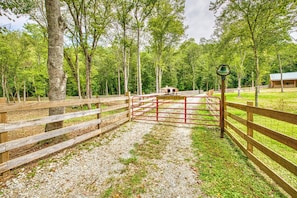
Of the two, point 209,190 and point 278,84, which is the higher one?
point 278,84

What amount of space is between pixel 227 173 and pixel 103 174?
2.31m

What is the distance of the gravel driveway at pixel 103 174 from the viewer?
7.52ft

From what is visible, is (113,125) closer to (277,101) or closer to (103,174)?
(103,174)

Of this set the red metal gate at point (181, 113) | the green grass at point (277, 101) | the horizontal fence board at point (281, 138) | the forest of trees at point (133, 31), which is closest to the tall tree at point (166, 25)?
the forest of trees at point (133, 31)

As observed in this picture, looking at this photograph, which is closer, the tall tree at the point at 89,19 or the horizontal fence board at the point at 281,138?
the horizontal fence board at the point at 281,138

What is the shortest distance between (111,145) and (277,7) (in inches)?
411

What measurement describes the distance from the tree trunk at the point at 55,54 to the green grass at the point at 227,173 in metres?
3.76

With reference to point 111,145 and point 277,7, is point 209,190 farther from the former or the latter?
point 277,7

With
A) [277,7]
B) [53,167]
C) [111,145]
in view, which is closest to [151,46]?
[277,7]

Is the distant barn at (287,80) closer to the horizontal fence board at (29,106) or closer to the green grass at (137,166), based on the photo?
the green grass at (137,166)

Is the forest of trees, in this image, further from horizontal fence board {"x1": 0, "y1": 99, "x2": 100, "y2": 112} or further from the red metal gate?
the red metal gate

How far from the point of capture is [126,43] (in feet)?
39.2

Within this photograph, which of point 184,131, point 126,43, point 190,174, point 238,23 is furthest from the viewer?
point 126,43

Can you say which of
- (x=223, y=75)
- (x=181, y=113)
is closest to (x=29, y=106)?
(x=223, y=75)
